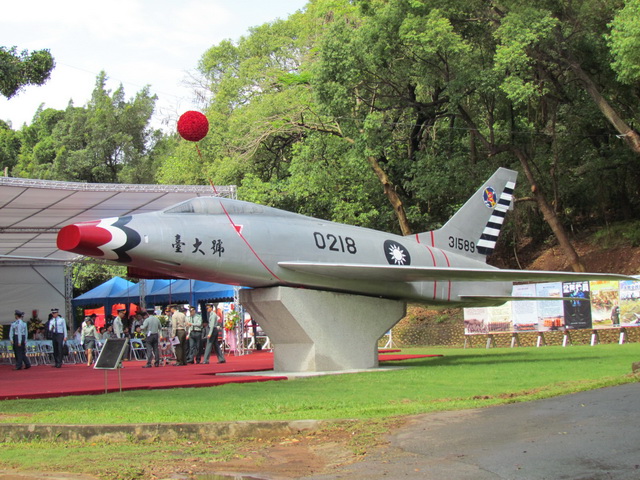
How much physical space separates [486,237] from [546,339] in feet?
24.7

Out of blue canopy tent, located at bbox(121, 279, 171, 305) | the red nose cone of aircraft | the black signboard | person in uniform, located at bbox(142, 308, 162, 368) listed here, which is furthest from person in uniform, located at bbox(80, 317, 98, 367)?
the black signboard

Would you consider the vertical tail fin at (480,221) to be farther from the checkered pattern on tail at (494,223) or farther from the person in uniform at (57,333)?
the person in uniform at (57,333)

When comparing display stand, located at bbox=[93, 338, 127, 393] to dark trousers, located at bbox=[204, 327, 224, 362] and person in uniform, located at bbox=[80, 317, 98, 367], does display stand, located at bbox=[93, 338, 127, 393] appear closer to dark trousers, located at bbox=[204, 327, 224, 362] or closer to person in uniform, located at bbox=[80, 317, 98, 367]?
dark trousers, located at bbox=[204, 327, 224, 362]

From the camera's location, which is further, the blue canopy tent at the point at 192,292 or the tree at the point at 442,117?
the blue canopy tent at the point at 192,292

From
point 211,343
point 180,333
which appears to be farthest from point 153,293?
point 211,343

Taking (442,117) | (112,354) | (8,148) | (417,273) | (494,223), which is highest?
(8,148)

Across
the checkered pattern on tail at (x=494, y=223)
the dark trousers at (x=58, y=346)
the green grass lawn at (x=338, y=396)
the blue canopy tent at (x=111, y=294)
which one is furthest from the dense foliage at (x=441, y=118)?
the dark trousers at (x=58, y=346)

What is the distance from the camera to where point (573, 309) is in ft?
74.4

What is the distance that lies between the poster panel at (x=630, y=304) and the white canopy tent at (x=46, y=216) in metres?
13.0

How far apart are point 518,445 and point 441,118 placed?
2929cm

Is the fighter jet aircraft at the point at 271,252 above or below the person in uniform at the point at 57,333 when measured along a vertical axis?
above

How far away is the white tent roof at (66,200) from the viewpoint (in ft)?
67.3

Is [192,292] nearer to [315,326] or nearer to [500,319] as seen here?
[500,319]

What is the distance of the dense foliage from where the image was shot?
25172 millimetres
